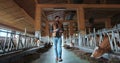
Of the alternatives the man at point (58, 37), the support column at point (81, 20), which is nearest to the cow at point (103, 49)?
the man at point (58, 37)

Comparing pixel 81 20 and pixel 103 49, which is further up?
pixel 81 20

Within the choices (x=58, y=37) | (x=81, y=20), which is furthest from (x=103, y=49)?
(x=81, y=20)

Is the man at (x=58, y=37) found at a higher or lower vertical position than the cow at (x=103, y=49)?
higher

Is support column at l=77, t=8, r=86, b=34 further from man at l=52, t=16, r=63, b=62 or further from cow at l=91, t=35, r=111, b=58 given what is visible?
man at l=52, t=16, r=63, b=62

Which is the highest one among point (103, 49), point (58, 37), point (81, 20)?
point (81, 20)

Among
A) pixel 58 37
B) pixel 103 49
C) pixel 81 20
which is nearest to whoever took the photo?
pixel 58 37

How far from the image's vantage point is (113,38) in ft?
12.9

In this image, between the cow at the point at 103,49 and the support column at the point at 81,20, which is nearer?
the cow at the point at 103,49

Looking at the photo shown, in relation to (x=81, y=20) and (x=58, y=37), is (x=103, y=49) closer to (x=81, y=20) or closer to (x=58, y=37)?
(x=58, y=37)

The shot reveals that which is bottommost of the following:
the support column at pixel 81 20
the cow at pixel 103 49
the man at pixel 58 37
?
the cow at pixel 103 49

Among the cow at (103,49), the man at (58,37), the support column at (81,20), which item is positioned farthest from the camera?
the support column at (81,20)

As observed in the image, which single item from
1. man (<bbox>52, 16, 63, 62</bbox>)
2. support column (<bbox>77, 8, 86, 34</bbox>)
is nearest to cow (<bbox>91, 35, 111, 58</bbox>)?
man (<bbox>52, 16, 63, 62</bbox>)

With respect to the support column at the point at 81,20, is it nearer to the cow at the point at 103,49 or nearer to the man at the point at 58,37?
the cow at the point at 103,49

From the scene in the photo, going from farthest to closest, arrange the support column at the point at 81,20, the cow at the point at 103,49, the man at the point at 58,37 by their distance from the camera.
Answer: the support column at the point at 81,20 < the cow at the point at 103,49 < the man at the point at 58,37
